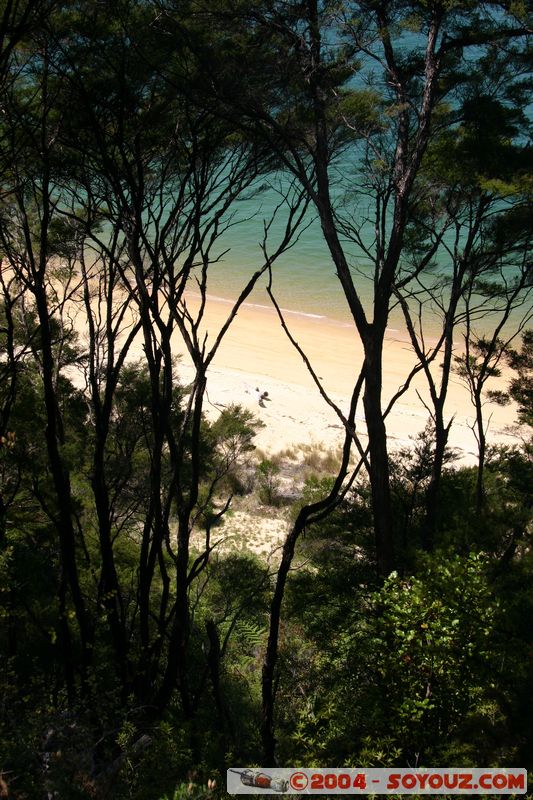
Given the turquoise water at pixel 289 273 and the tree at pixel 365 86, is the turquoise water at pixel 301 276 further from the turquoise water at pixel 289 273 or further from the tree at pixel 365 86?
the tree at pixel 365 86

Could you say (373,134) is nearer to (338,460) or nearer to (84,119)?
(84,119)

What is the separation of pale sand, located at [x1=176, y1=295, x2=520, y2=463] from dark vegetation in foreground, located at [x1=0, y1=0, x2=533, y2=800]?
631 centimetres

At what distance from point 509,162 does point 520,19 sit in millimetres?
1692

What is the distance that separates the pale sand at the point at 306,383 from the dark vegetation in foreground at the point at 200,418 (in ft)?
20.7

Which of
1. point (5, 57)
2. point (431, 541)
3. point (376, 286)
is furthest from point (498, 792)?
point (5, 57)

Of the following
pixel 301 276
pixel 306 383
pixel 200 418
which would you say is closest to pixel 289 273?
pixel 301 276

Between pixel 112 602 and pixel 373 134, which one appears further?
pixel 373 134

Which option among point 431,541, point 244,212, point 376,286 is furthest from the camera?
point 244,212

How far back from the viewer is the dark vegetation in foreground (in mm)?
4566

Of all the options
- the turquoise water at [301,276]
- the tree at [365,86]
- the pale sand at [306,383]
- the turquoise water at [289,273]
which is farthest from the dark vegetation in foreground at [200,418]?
the turquoise water at [289,273]

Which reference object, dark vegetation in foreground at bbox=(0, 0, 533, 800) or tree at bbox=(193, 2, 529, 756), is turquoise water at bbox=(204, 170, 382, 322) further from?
tree at bbox=(193, 2, 529, 756)

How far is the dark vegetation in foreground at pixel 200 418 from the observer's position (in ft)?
15.0

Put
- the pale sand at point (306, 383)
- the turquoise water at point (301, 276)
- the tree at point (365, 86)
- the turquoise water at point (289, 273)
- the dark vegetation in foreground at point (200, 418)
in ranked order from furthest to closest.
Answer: the turquoise water at point (289, 273) < the turquoise water at point (301, 276) < the pale sand at point (306, 383) < the tree at point (365, 86) < the dark vegetation in foreground at point (200, 418)

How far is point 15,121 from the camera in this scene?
5.20m
